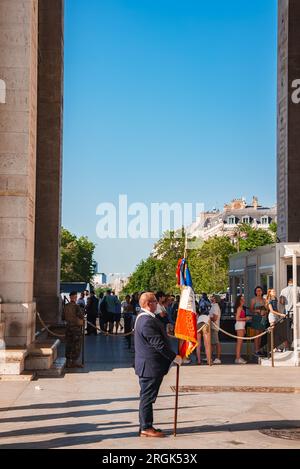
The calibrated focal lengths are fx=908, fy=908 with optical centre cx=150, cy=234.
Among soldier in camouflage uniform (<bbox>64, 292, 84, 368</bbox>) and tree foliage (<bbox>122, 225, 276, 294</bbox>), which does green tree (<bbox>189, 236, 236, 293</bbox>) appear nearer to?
tree foliage (<bbox>122, 225, 276, 294</bbox>)

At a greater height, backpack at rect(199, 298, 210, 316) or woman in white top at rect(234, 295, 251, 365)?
backpack at rect(199, 298, 210, 316)

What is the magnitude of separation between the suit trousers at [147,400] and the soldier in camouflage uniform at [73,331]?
365 inches

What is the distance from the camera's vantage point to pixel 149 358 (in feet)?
34.9

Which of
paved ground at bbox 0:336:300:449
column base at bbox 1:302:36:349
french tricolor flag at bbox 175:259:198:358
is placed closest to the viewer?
paved ground at bbox 0:336:300:449

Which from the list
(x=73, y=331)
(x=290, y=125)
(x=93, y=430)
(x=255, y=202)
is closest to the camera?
(x=93, y=430)

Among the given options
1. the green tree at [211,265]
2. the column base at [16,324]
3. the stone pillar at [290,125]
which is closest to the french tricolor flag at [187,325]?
the column base at [16,324]

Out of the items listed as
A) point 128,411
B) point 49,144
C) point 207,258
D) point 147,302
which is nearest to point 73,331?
point 128,411

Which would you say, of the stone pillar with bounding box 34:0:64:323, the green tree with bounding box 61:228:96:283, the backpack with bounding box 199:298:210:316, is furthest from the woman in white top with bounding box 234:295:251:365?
the green tree with bounding box 61:228:96:283

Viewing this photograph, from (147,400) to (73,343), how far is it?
960 centimetres

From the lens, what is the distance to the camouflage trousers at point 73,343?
19.9m

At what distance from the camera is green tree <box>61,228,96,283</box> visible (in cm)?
11700

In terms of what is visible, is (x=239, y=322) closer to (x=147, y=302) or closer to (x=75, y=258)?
(x=147, y=302)

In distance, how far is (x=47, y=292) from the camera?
33125mm
